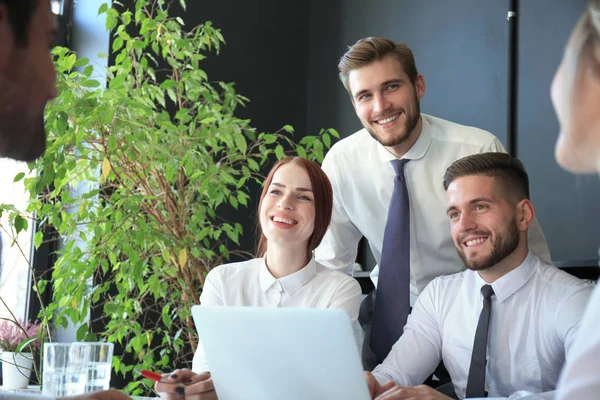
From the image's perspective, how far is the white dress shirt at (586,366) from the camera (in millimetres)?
612

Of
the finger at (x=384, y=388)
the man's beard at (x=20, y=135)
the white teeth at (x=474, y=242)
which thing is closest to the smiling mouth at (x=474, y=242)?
the white teeth at (x=474, y=242)

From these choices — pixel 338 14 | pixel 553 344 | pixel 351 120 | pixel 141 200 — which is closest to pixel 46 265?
pixel 141 200

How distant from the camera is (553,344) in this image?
202cm

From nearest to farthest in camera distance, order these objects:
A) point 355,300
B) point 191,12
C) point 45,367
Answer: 1. point 45,367
2. point 355,300
3. point 191,12

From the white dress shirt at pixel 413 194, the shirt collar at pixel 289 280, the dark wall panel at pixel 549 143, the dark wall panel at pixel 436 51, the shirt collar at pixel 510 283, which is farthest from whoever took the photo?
the dark wall panel at pixel 436 51

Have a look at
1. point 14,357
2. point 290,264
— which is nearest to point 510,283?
point 290,264

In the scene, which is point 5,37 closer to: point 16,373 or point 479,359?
point 479,359

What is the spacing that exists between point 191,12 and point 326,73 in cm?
92

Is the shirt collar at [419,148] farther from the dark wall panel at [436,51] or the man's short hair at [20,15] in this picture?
the man's short hair at [20,15]

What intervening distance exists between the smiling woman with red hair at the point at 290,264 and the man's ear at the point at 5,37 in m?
1.50

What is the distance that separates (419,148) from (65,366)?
151cm

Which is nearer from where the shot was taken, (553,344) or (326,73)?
(553,344)

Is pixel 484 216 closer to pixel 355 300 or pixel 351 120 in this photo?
pixel 355 300

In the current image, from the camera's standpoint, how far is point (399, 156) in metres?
2.67
